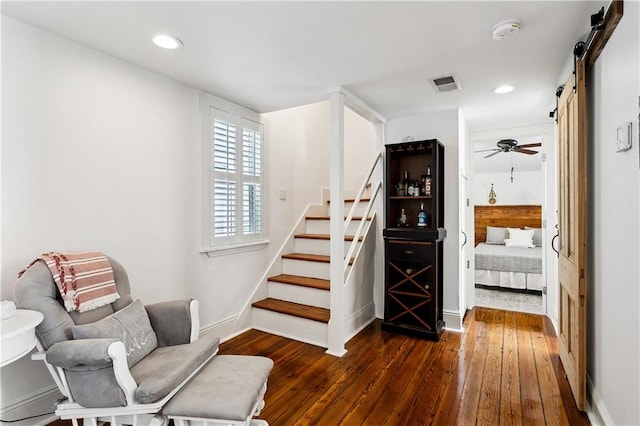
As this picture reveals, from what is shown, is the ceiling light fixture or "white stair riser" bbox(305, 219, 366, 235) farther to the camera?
"white stair riser" bbox(305, 219, 366, 235)

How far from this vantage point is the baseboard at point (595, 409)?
1759mm

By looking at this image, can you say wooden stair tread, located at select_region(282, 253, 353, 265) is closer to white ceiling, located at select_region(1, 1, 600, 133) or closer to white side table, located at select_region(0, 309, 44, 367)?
white ceiling, located at select_region(1, 1, 600, 133)

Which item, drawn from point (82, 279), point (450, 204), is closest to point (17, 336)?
point (82, 279)

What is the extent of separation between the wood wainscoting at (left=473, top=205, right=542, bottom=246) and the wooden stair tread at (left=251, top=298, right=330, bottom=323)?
5.26 m

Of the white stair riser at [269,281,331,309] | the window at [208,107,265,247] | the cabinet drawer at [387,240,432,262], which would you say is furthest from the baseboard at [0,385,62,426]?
the cabinet drawer at [387,240,432,262]

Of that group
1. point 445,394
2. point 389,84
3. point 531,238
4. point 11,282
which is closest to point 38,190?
point 11,282

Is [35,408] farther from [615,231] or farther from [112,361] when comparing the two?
[615,231]

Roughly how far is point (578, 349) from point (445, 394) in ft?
2.86

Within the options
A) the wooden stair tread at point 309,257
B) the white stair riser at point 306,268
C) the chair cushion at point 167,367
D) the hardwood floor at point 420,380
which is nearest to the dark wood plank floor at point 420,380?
the hardwood floor at point 420,380

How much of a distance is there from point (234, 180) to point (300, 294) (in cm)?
139

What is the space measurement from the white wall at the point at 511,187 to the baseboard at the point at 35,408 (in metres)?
7.22

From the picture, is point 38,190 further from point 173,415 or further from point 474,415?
point 474,415

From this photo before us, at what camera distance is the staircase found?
3178 mm

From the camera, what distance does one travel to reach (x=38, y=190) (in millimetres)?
1935
